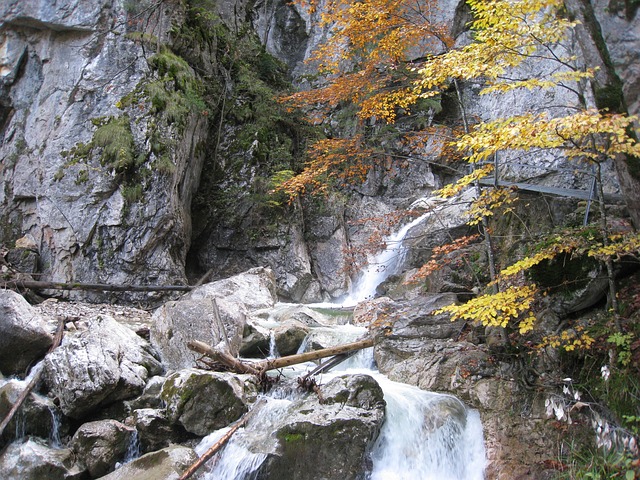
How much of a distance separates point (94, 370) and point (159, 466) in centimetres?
183

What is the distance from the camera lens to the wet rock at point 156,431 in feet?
18.6

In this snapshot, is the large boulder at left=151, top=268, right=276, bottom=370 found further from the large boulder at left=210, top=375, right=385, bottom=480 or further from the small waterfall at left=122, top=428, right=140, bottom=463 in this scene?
the large boulder at left=210, top=375, right=385, bottom=480

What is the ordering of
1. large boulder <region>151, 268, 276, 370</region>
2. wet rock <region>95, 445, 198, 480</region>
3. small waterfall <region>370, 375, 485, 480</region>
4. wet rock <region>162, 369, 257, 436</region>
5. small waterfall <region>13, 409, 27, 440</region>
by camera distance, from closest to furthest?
wet rock <region>95, 445, 198, 480</region>
small waterfall <region>370, 375, 485, 480</region>
wet rock <region>162, 369, 257, 436</region>
small waterfall <region>13, 409, 27, 440</region>
large boulder <region>151, 268, 276, 370</region>

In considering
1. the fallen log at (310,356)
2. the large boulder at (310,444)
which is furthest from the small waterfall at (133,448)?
the fallen log at (310,356)

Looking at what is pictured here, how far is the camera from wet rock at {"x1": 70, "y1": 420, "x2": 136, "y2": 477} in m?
5.44

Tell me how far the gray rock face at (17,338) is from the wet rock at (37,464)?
1403 millimetres

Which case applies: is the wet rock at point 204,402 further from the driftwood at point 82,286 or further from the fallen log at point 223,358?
Result: the driftwood at point 82,286

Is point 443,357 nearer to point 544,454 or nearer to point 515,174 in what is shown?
point 544,454

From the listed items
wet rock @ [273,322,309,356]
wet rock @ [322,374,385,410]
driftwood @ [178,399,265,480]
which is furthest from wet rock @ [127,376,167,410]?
wet rock @ [322,374,385,410]

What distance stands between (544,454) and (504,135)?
10.7ft

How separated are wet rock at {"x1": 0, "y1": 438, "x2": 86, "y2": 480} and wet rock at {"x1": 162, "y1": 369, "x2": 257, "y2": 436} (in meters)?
1.19

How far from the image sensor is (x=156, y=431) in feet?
18.7

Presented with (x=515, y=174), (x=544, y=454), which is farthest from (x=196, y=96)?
(x=544, y=454)

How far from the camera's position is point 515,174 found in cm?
805
